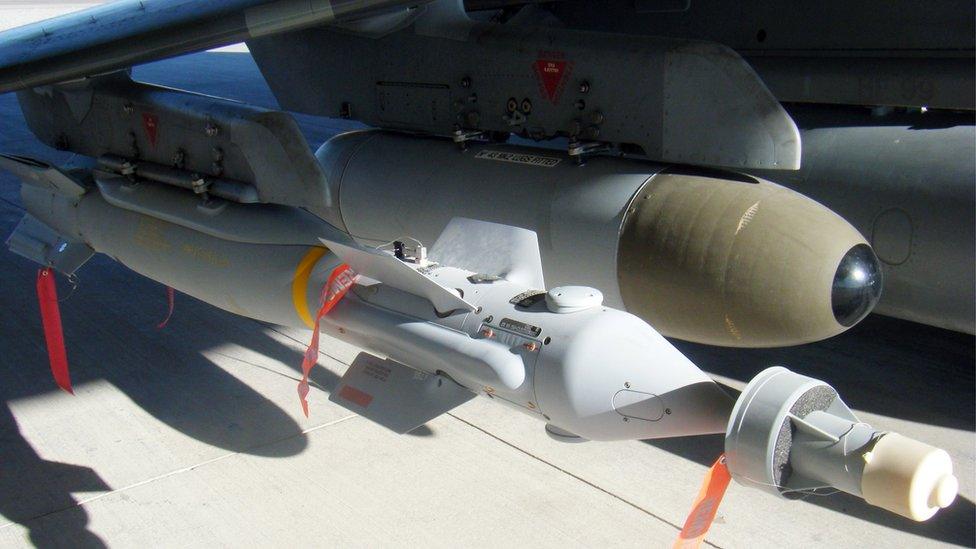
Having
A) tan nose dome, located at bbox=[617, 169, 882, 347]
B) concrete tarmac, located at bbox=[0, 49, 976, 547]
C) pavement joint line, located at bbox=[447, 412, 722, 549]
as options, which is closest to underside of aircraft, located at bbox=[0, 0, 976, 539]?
tan nose dome, located at bbox=[617, 169, 882, 347]

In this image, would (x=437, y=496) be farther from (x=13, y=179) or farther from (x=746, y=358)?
(x=13, y=179)

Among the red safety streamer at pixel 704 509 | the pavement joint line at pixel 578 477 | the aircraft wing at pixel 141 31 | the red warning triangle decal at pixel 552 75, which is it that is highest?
the aircraft wing at pixel 141 31

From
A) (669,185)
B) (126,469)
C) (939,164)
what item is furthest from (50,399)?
(939,164)

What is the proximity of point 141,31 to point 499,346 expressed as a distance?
2.37 m

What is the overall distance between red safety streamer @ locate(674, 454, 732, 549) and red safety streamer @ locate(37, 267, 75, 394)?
3489 mm

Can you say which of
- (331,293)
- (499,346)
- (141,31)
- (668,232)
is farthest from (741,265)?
(141,31)

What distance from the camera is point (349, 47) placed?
5262mm

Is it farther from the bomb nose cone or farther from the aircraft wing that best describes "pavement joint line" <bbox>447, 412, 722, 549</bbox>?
the aircraft wing

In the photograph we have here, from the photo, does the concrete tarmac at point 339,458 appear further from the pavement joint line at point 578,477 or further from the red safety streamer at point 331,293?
the red safety streamer at point 331,293

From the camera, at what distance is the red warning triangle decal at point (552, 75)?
4.43m

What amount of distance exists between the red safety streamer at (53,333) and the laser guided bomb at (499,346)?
17.9 inches

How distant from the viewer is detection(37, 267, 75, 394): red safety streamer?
4.59 m

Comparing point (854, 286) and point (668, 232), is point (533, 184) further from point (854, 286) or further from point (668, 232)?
point (854, 286)

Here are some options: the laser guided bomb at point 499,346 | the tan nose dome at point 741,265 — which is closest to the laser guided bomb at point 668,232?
the tan nose dome at point 741,265
